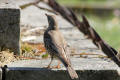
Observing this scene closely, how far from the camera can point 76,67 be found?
491 centimetres

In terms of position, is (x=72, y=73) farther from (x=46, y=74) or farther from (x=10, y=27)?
(x=10, y=27)

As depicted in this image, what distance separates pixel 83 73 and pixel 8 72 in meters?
0.73

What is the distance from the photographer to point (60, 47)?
489cm

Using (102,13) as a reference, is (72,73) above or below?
above

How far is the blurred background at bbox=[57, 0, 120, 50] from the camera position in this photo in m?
11.1

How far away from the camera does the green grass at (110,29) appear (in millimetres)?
10119

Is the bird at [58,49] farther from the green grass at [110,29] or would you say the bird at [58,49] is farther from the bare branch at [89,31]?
the green grass at [110,29]

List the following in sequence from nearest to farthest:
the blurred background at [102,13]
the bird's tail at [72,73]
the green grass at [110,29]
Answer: the bird's tail at [72,73] → the green grass at [110,29] → the blurred background at [102,13]

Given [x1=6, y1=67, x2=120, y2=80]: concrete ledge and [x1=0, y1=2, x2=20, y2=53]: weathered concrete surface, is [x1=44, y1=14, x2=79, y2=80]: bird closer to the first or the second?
[x1=6, y1=67, x2=120, y2=80]: concrete ledge

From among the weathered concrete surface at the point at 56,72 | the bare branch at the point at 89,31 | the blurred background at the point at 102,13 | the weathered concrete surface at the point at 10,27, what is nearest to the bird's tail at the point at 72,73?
the weathered concrete surface at the point at 56,72

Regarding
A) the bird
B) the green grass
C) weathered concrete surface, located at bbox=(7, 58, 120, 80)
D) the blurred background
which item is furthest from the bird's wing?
the blurred background

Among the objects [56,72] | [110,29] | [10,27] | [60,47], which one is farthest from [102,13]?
[56,72]

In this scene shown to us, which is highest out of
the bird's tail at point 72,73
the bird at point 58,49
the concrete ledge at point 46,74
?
the bird at point 58,49

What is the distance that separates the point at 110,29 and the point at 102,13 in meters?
2.73
